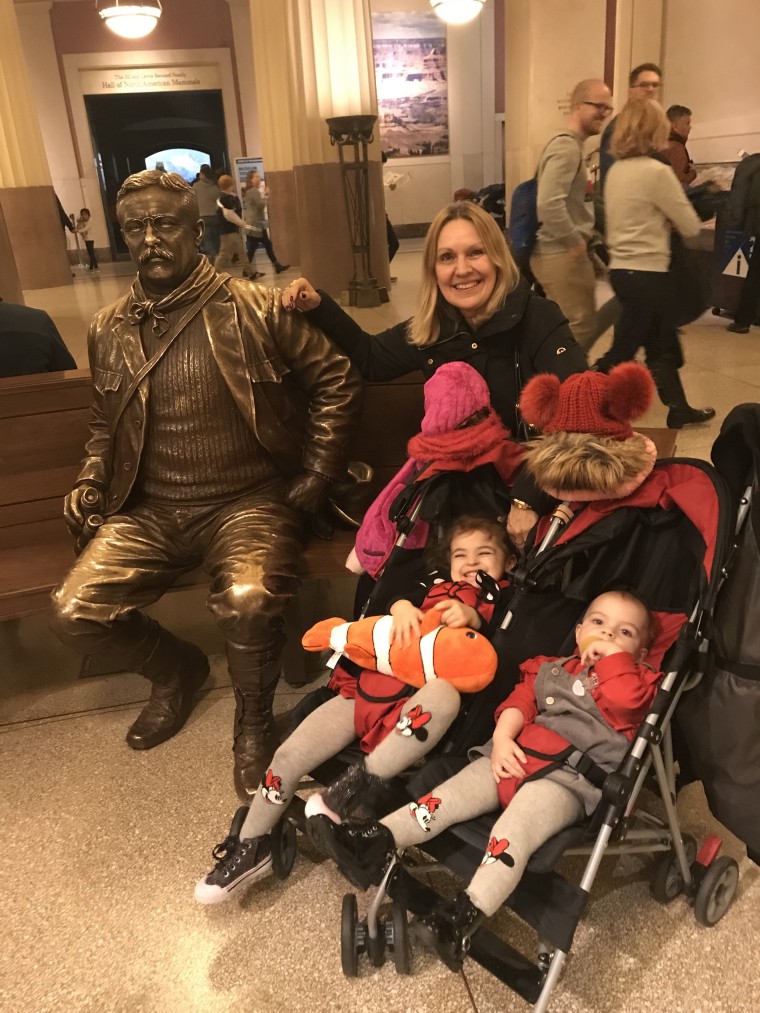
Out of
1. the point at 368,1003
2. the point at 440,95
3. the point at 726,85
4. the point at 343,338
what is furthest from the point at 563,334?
the point at 440,95

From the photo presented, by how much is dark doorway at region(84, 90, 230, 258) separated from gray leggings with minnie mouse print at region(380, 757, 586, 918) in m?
11.8

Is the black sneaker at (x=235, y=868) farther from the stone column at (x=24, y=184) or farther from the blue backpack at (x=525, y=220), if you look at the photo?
the stone column at (x=24, y=184)

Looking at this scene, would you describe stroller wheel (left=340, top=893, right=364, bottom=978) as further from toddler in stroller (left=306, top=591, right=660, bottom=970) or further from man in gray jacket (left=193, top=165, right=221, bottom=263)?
man in gray jacket (left=193, top=165, right=221, bottom=263)

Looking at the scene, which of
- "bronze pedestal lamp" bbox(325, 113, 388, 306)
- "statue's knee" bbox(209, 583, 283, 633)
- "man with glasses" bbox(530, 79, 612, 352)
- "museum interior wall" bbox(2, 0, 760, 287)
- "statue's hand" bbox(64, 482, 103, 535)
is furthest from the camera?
"museum interior wall" bbox(2, 0, 760, 287)

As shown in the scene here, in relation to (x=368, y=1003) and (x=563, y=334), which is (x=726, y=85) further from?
(x=368, y=1003)

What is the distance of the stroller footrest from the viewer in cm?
160

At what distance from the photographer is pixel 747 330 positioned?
7.00 meters

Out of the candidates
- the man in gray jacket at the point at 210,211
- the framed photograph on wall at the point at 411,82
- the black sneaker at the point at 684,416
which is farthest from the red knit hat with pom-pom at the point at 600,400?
the framed photograph on wall at the point at 411,82

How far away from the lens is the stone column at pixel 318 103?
7324mm

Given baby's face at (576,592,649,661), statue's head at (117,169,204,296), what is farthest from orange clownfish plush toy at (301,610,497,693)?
statue's head at (117,169,204,296)

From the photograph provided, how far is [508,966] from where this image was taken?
163 cm

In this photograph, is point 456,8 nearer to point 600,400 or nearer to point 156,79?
point 156,79

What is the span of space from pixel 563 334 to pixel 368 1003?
6.09 ft

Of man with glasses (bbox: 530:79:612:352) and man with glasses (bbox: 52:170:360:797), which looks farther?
man with glasses (bbox: 530:79:612:352)
